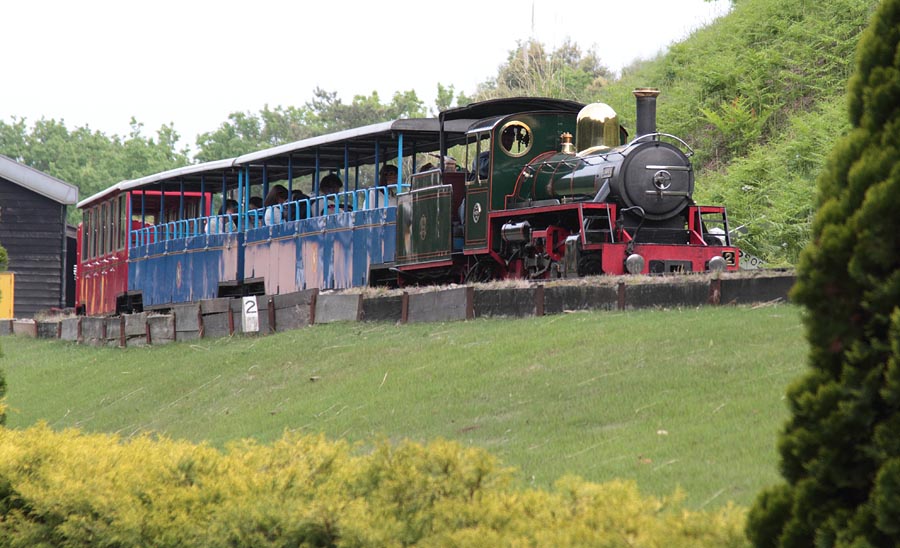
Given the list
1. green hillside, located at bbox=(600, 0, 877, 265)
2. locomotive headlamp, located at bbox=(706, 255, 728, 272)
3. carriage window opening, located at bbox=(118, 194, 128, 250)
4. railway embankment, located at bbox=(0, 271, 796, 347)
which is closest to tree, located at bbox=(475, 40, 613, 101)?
green hillside, located at bbox=(600, 0, 877, 265)

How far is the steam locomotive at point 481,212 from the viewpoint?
57.6 feet

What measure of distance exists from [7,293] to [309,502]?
118ft

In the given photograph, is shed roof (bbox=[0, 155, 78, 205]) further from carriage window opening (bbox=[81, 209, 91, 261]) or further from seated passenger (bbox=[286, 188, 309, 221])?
seated passenger (bbox=[286, 188, 309, 221])

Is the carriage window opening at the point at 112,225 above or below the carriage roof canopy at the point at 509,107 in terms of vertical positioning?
below

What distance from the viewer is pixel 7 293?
3953 cm

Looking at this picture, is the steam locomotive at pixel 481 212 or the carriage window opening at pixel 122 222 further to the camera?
the carriage window opening at pixel 122 222

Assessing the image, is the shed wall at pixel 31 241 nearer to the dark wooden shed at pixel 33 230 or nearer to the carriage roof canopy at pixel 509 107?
the dark wooden shed at pixel 33 230

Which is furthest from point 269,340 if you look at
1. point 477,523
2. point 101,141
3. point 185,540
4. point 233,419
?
point 101,141

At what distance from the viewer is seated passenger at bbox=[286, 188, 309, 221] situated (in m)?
24.2

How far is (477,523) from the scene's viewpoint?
17.8ft

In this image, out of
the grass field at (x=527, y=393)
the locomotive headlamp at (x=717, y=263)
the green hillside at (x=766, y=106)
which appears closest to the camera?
the grass field at (x=527, y=393)

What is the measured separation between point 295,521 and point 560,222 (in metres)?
12.6

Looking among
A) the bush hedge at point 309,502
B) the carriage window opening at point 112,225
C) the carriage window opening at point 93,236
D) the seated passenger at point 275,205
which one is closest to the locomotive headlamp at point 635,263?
the bush hedge at point 309,502

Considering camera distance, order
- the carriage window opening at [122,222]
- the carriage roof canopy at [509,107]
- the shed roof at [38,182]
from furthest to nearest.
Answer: the shed roof at [38,182]
the carriage window opening at [122,222]
the carriage roof canopy at [509,107]
